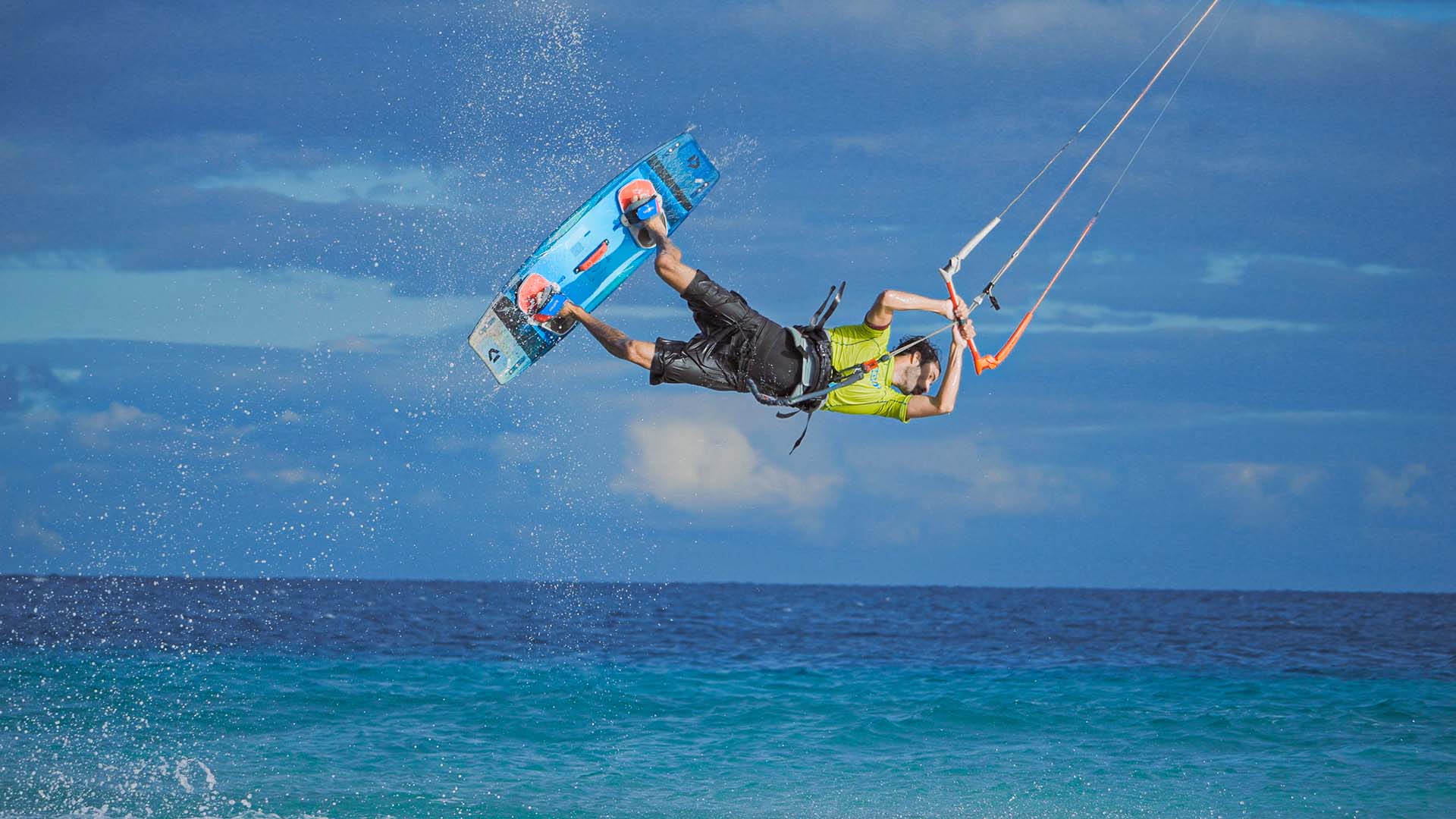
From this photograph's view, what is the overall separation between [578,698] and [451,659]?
5429 millimetres

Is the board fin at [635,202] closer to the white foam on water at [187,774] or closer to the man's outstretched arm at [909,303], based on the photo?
the man's outstretched arm at [909,303]

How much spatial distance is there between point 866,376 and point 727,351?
3.34ft

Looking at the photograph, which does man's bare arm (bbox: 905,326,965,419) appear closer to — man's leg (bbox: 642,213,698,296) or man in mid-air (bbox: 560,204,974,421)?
man in mid-air (bbox: 560,204,974,421)

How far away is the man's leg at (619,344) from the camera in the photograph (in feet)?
30.8

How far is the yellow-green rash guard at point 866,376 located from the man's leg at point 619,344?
131cm

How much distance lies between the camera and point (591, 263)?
35.4ft

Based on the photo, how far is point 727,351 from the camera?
930 centimetres

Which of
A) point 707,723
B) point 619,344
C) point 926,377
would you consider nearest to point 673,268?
point 619,344

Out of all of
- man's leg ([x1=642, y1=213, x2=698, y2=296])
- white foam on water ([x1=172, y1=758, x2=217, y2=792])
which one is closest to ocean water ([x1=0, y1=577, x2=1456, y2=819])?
white foam on water ([x1=172, y1=758, x2=217, y2=792])

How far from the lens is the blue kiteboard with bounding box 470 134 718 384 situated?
1077cm

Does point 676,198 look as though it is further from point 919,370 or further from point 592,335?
point 919,370

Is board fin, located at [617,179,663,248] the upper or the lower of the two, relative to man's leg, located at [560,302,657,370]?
upper

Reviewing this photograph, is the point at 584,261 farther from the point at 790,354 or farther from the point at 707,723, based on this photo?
the point at 707,723

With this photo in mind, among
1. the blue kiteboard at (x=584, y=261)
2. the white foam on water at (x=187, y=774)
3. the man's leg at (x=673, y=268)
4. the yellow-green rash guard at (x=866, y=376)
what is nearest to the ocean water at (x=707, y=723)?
the white foam on water at (x=187, y=774)
